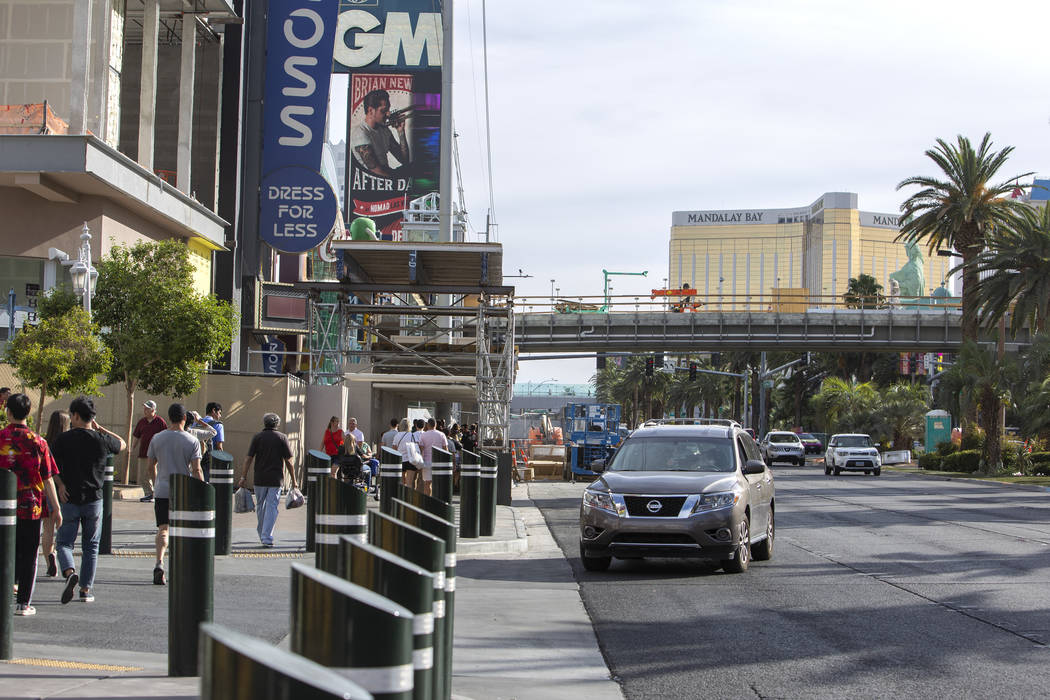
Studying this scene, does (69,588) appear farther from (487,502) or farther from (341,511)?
(487,502)

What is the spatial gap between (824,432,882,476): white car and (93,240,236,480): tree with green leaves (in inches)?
1208

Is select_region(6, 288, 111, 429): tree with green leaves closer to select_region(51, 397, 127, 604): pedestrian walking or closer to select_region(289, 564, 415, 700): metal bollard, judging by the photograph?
select_region(51, 397, 127, 604): pedestrian walking

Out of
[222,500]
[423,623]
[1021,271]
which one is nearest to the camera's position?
[423,623]

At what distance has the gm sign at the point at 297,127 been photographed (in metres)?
31.7

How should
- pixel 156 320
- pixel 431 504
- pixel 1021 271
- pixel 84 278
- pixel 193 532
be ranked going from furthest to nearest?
pixel 1021 271, pixel 156 320, pixel 84 278, pixel 193 532, pixel 431 504

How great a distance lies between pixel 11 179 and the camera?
76.0 feet

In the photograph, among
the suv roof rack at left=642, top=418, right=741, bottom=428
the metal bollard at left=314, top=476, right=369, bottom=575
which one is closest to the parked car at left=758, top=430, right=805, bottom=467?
the suv roof rack at left=642, top=418, right=741, bottom=428

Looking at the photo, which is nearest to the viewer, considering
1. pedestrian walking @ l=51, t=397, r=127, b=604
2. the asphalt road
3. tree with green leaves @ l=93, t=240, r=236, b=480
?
the asphalt road

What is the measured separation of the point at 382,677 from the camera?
323 centimetres

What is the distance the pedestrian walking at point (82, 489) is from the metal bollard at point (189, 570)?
2.37m

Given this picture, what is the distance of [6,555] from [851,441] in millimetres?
44845

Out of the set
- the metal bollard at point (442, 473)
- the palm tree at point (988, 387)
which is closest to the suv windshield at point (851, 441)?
the palm tree at point (988, 387)

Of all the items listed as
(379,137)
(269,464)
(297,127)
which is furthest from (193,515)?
(379,137)

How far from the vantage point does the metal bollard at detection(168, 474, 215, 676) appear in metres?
6.97
